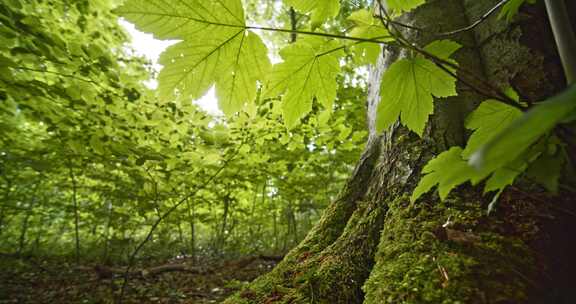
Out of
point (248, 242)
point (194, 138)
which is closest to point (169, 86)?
point (194, 138)

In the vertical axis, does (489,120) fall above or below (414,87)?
below

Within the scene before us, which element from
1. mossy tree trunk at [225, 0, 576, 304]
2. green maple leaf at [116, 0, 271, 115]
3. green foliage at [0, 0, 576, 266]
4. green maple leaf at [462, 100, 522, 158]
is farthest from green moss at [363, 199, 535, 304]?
green maple leaf at [116, 0, 271, 115]

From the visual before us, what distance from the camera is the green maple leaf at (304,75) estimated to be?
2.84ft

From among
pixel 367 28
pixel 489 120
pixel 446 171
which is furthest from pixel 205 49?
pixel 489 120

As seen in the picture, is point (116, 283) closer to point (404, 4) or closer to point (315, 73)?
point (315, 73)

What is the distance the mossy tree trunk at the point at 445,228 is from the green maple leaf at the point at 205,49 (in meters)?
0.58

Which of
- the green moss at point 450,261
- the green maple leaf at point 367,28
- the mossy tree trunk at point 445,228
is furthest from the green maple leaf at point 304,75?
the green moss at point 450,261

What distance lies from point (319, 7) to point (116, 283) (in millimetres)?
4424

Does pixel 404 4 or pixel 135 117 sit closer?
pixel 404 4

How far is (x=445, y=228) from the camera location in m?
1.06

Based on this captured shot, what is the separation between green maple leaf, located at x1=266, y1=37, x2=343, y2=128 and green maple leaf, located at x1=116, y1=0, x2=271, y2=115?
→ 76mm

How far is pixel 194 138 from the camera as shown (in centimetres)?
407

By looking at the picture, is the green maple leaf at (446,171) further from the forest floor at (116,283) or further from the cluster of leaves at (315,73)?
the forest floor at (116,283)

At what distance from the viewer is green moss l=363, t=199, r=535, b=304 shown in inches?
31.4
